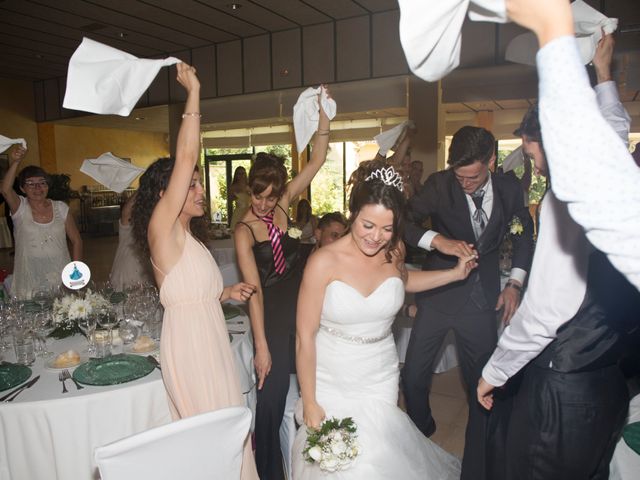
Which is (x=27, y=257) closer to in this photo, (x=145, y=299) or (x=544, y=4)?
(x=145, y=299)

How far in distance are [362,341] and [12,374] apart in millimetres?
1564

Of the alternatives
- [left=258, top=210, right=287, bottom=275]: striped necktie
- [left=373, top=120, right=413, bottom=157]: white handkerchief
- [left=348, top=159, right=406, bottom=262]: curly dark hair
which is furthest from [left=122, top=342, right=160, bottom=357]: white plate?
[left=373, top=120, right=413, bottom=157]: white handkerchief

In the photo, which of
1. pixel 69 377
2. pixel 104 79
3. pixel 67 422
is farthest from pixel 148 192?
pixel 67 422

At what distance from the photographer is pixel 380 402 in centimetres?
220

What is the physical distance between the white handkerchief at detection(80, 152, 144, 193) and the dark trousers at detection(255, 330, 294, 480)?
1.57 metres

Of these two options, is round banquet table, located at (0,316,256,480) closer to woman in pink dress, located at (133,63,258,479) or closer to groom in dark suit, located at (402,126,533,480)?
woman in pink dress, located at (133,63,258,479)

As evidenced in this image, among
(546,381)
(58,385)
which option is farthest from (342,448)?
(58,385)

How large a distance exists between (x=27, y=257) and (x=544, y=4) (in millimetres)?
4555

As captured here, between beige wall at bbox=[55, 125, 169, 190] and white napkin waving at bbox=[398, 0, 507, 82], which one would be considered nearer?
white napkin waving at bbox=[398, 0, 507, 82]

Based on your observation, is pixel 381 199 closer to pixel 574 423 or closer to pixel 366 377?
pixel 366 377

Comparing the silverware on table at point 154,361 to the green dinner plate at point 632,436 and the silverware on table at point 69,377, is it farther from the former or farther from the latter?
the green dinner plate at point 632,436

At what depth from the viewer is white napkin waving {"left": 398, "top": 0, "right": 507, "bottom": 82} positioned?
856 mm

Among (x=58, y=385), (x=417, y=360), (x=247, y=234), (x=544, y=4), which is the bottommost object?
(x=417, y=360)

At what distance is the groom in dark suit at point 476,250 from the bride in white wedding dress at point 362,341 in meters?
0.75
